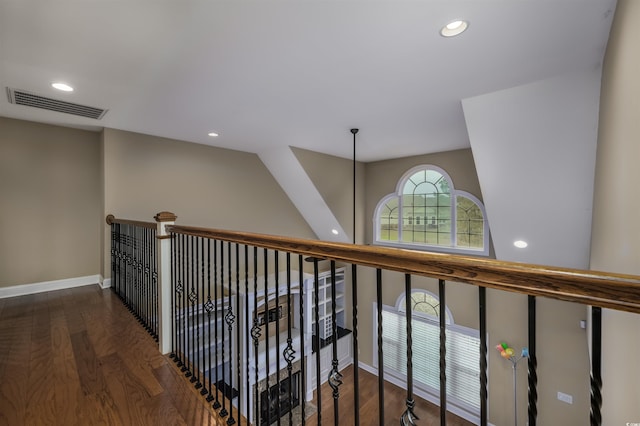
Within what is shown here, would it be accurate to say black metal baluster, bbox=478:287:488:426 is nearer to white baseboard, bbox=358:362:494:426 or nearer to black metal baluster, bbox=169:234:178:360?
black metal baluster, bbox=169:234:178:360

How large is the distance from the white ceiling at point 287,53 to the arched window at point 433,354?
13.3 feet

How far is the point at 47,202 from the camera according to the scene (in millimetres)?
3777

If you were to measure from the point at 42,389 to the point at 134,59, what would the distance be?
2379 mm

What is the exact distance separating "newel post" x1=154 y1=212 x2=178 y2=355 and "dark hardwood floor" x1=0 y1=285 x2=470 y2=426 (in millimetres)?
127

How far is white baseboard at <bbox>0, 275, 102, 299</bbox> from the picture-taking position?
3.55 m

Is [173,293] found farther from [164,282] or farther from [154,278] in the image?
[154,278]

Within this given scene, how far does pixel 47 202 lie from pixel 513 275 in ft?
17.0

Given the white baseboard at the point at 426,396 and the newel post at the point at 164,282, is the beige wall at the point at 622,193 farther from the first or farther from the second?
the white baseboard at the point at 426,396

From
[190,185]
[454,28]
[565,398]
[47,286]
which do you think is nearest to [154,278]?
[190,185]

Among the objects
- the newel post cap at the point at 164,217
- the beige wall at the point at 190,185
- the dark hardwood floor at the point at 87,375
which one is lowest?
the dark hardwood floor at the point at 87,375

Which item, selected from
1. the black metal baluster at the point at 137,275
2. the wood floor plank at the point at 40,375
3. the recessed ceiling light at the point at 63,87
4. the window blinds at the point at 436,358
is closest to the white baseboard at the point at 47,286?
the wood floor plank at the point at 40,375

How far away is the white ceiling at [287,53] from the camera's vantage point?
166 centimetres

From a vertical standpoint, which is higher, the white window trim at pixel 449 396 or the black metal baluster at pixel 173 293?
the black metal baluster at pixel 173 293

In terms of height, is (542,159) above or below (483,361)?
above
